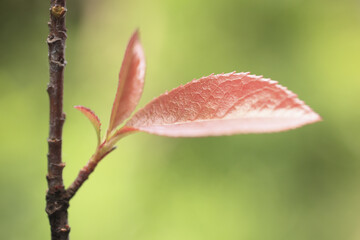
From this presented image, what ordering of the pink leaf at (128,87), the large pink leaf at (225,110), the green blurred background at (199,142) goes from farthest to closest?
the green blurred background at (199,142), the pink leaf at (128,87), the large pink leaf at (225,110)

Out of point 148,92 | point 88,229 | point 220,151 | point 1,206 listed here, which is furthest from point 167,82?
point 1,206

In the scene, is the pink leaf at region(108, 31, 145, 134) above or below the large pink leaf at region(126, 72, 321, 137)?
above

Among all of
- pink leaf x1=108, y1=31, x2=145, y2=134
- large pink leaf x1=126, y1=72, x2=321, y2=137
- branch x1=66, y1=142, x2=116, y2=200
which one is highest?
pink leaf x1=108, y1=31, x2=145, y2=134

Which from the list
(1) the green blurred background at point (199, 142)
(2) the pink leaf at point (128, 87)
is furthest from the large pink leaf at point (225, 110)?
(1) the green blurred background at point (199, 142)

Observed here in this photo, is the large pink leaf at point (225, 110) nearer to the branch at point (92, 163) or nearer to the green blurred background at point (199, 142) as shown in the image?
the branch at point (92, 163)

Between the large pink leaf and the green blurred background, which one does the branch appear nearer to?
the large pink leaf

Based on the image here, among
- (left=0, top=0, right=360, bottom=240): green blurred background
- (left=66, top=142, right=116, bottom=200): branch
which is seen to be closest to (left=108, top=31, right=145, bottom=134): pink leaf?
(left=66, top=142, right=116, bottom=200): branch
